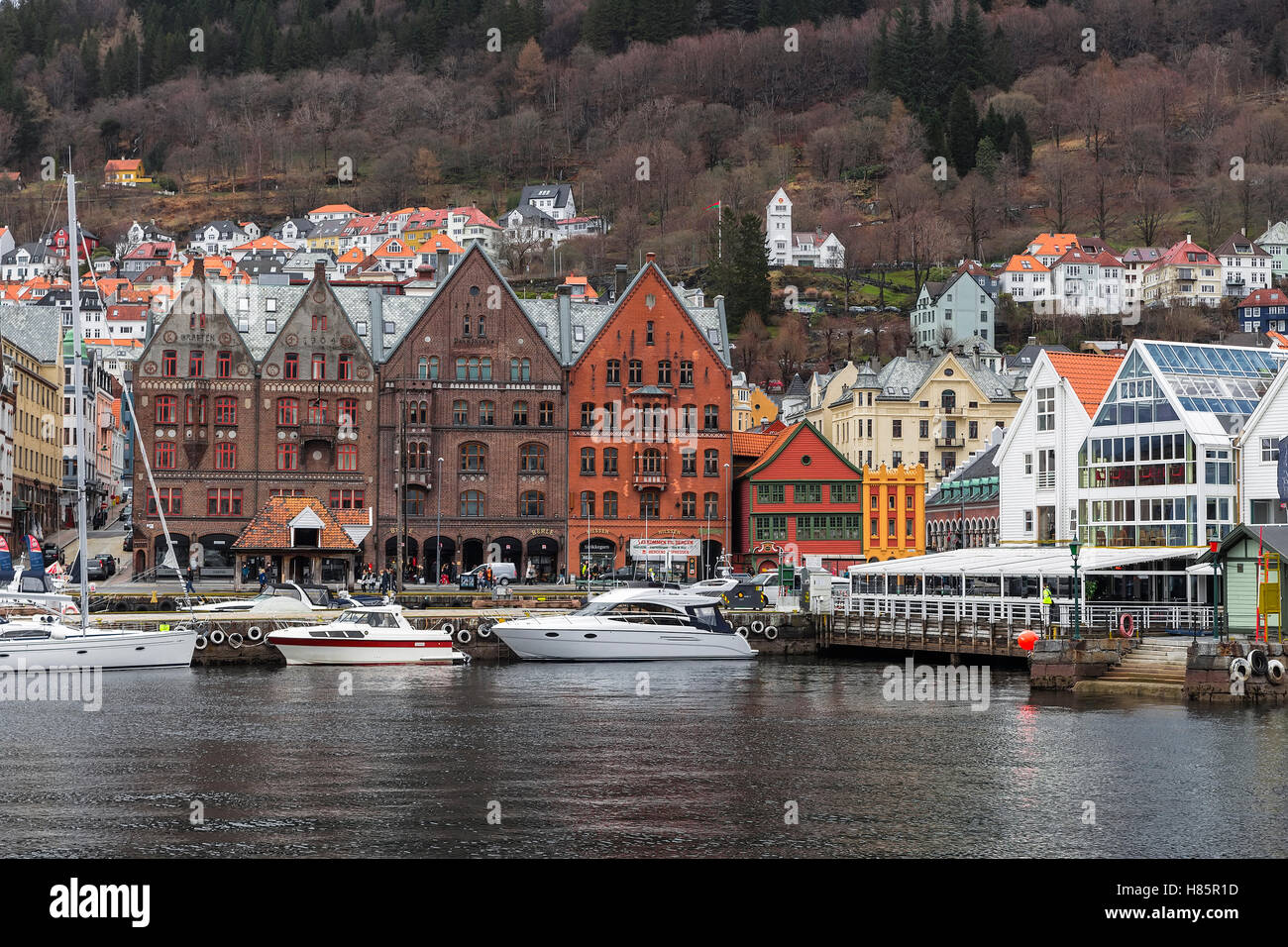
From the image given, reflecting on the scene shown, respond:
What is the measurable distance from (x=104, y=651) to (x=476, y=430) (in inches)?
1797

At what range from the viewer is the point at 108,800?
35.6 metres

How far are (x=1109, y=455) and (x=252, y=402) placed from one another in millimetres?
51992

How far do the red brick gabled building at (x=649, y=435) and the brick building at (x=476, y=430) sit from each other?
1.72 meters

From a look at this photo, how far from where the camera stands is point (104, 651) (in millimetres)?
66750

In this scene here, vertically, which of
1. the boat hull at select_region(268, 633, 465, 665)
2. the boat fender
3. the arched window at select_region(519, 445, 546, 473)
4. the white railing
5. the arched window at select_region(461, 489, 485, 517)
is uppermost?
the arched window at select_region(519, 445, 546, 473)

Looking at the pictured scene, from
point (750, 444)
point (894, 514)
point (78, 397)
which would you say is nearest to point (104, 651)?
point (78, 397)

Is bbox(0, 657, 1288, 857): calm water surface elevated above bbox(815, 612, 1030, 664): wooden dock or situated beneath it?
situated beneath

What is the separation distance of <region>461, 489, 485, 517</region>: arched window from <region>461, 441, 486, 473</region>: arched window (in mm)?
1439

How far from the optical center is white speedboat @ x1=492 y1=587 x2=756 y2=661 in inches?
2992

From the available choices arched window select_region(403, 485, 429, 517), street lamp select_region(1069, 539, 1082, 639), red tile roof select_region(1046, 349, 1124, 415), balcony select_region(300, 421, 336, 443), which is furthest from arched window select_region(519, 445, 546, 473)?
street lamp select_region(1069, 539, 1082, 639)

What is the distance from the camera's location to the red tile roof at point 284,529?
93062 millimetres

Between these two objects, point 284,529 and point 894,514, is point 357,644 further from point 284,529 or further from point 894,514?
point 894,514

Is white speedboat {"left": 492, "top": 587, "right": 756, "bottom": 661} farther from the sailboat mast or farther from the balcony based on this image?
the balcony
